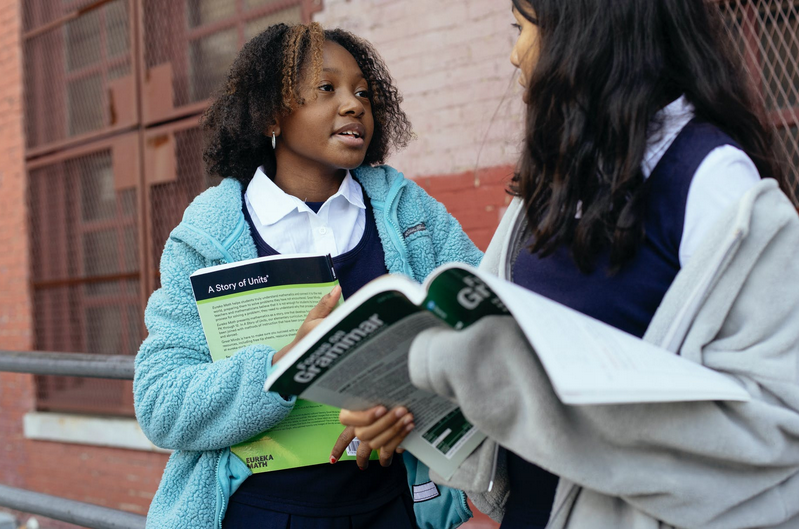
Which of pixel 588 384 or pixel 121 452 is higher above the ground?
pixel 588 384

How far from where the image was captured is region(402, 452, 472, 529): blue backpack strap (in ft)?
5.30

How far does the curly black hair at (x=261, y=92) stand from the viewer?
5.89 feet

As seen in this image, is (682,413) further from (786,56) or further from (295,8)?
(295,8)

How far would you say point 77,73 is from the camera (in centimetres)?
569

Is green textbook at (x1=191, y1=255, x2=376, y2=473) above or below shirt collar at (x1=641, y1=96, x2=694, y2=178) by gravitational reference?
below

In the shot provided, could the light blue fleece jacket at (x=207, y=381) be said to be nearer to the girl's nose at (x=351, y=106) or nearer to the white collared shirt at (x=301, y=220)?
the white collared shirt at (x=301, y=220)

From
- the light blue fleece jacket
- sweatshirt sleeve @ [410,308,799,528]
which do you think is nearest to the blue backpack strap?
the light blue fleece jacket

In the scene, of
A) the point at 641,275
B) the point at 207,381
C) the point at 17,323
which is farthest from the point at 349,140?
the point at 17,323

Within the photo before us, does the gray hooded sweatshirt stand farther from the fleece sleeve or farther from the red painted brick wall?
the red painted brick wall

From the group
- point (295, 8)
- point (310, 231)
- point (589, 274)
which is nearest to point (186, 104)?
point (295, 8)

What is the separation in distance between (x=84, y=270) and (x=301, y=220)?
4453 mm

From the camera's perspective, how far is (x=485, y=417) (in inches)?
37.3

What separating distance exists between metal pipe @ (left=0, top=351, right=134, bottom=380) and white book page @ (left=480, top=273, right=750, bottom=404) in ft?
4.50

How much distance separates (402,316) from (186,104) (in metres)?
4.32
